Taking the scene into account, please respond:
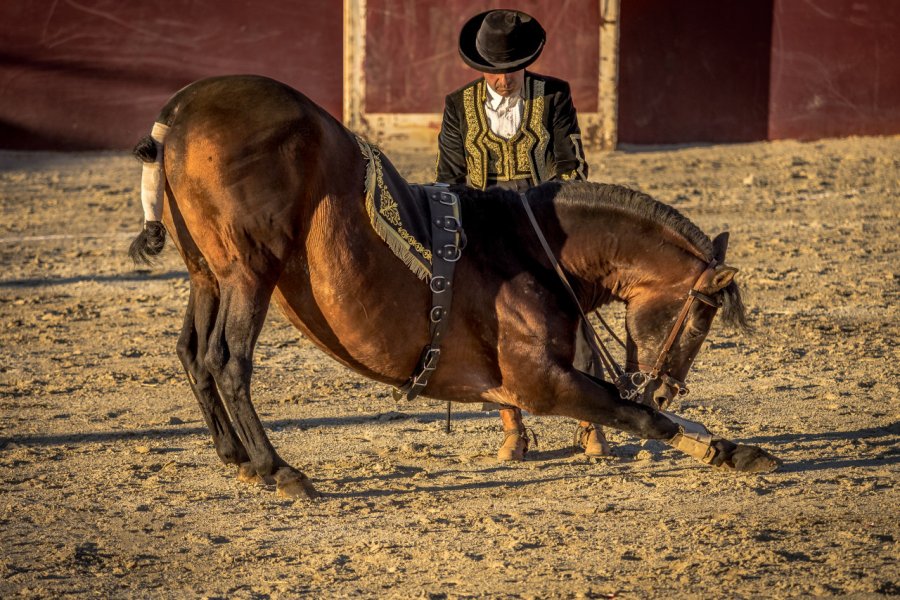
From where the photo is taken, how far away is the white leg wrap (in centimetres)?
509

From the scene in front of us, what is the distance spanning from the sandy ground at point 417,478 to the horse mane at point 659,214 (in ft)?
2.45

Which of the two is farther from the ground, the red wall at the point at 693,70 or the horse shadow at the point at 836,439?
the red wall at the point at 693,70

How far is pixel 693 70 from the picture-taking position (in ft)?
50.9

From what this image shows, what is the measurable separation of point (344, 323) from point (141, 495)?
1.06 m

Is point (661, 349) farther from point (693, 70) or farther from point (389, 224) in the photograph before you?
point (693, 70)

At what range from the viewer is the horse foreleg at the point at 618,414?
5.29 metres

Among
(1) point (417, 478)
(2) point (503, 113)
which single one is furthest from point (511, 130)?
(1) point (417, 478)

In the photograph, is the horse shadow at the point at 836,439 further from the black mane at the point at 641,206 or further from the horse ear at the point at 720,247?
the black mane at the point at 641,206

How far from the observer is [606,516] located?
520 cm

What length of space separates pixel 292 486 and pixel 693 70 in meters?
11.2

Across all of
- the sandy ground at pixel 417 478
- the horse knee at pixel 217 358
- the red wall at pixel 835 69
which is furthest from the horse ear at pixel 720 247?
the red wall at pixel 835 69

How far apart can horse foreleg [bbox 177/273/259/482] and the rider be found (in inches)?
50.7

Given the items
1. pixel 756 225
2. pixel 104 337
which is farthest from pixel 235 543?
pixel 756 225

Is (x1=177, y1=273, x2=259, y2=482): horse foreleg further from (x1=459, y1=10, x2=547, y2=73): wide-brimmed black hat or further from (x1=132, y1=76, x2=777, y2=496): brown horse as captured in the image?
(x1=459, y1=10, x2=547, y2=73): wide-brimmed black hat
